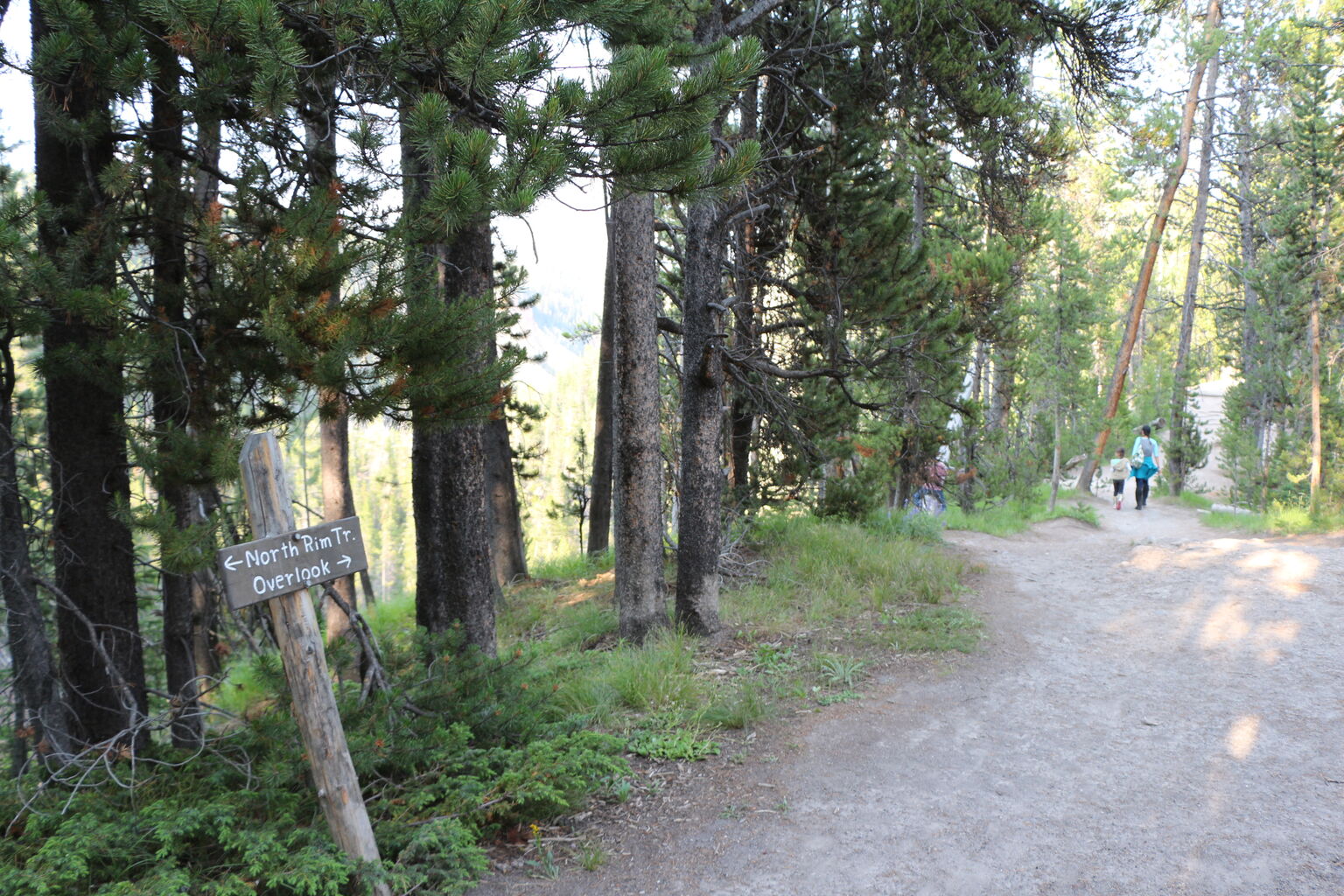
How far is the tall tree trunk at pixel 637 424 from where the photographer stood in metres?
7.13

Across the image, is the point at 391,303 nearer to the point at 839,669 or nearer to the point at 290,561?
the point at 290,561

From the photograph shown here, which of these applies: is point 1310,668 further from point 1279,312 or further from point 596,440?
point 1279,312

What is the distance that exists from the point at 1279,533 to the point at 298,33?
1613 centimetres

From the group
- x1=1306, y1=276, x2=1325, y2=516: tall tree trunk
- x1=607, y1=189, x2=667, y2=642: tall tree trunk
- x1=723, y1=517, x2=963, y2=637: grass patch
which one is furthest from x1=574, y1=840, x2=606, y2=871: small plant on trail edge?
x1=1306, y1=276, x2=1325, y2=516: tall tree trunk

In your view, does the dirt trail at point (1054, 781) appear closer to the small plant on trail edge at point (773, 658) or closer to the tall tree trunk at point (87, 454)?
the small plant on trail edge at point (773, 658)

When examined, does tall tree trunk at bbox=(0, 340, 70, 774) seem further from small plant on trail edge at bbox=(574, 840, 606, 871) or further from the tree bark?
small plant on trail edge at bbox=(574, 840, 606, 871)

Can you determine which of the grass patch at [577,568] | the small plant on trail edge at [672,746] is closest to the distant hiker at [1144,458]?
the grass patch at [577,568]

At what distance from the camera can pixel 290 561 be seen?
10.8 feet

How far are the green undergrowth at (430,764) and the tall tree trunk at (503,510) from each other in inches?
211

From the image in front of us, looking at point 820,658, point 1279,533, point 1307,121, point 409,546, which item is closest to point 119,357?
point 820,658

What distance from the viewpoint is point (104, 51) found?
3.82 meters

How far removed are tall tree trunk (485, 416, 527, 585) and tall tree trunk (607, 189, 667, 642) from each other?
538 centimetres

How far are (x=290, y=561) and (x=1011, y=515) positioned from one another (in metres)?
15.2

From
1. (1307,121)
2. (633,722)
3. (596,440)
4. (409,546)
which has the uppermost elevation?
(1307,121)
